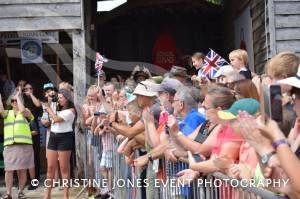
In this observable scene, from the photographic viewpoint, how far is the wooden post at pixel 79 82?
36.0ft

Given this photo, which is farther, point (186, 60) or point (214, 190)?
point (186, 60)

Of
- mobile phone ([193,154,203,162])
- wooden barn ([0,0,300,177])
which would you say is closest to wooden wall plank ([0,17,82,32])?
wooden barn ([0,0,300,177])

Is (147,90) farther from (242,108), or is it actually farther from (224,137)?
(242,108)

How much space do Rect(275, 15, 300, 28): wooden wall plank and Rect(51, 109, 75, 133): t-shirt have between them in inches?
165

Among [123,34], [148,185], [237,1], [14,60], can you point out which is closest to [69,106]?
[148,185]

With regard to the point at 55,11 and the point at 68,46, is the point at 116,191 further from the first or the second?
the point at 68,46

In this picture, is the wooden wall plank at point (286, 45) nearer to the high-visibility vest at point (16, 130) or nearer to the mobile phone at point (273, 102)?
the high-visibility vest at point (16, 130)

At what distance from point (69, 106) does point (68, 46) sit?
4.68 meters

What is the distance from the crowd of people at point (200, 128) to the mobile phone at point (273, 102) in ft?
0.04

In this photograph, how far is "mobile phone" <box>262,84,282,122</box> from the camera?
239 cm

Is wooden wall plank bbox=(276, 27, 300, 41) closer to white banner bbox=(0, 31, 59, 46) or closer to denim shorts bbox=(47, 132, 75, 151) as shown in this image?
denim shorts bbox=(47, 132, 75, 151)

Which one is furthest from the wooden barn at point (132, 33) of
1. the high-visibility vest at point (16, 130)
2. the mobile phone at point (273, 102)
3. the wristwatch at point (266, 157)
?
the mobile phone at point (273, 102)

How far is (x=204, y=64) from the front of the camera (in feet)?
26.5

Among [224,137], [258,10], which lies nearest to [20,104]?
[258,10]
